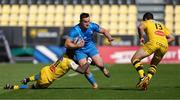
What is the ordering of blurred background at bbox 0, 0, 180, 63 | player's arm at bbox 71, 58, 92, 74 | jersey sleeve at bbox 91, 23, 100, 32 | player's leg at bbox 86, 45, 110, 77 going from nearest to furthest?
player's arm at bbox 71, 58, 92, 74 → jersey sleeve at bbox 91, 23, 100, 32 → player's leg at bbox 86, 45, 110, 77 → blurred background at bbox 0, 0, 180, 63

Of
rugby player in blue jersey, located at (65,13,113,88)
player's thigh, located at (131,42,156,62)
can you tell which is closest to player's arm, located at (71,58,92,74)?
rugby player in blue jersey, located at (65,13,113,88)

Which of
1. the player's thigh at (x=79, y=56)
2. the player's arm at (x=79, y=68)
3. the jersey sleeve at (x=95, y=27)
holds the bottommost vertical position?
the player's arm at (x=79, y=68)

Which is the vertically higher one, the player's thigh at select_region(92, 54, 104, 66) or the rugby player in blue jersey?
the rugby player in blue jersey

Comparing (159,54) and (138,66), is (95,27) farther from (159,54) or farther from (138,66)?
(159,54)

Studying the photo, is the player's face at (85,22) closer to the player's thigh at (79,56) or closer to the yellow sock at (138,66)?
the player's thigh at (79,56)

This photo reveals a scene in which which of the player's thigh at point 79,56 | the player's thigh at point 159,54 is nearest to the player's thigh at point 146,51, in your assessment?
the player's thigh at point 159,54

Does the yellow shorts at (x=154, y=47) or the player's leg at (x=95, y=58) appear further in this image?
the player's leg at (x=95, y=58)

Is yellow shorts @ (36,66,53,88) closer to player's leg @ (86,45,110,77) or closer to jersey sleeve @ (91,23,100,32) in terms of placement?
player's leg @ (86,45,110,77)

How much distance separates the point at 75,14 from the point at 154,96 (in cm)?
2606

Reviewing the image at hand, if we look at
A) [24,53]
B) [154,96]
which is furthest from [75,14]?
[154,96]

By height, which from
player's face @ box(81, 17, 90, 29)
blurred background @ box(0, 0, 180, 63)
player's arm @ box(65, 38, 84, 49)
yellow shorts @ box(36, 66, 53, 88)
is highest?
player's face @ box(81, 17, 90, 29)

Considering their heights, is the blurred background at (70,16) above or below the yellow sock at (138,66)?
below

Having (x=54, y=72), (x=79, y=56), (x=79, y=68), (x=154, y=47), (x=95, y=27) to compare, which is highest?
(x=95, y=27)

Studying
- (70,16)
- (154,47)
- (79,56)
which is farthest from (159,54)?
(70,16)
